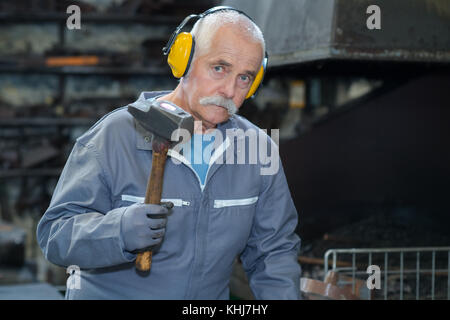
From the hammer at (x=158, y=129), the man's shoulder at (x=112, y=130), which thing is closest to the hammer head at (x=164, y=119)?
the hammer at (x=158, y=129)

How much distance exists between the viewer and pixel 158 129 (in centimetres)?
116

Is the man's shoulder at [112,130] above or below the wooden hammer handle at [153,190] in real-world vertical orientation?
above

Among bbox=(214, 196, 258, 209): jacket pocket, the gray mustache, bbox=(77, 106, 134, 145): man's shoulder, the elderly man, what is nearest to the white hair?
the elderly man

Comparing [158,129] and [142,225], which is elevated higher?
[158,129]

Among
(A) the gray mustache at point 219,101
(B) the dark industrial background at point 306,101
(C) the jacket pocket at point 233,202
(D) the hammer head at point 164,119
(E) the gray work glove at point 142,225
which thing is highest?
(B) the dark industrial background at point 306,101

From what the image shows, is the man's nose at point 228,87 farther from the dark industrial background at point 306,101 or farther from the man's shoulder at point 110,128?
the dark industrial background at point 306,101

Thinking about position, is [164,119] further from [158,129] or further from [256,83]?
[256,83]

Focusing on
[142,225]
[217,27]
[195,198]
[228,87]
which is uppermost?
[217,27]

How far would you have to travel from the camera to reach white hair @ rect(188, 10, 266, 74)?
133cm

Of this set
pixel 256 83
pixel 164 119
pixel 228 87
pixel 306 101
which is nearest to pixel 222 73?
pixel 228 87

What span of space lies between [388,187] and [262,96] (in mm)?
2142

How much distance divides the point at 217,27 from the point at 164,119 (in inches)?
12.2

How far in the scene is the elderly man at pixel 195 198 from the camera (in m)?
1.26

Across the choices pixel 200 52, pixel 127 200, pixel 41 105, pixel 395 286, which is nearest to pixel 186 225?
pixel 127 200
